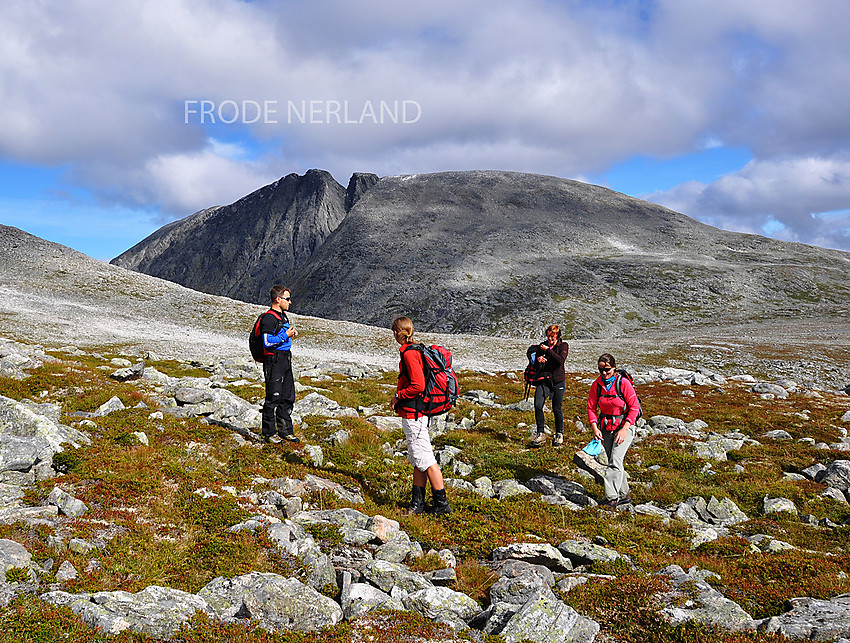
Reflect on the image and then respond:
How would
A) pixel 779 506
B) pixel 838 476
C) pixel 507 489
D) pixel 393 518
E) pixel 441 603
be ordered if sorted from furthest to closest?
pixel 838 476 < pixel 507 489 < pixel 779 506 < pixel 393 518 < pixel 441 603

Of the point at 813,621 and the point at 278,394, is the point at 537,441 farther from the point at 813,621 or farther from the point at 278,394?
the point at 813,621

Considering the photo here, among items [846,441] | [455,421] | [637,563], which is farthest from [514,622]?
[846,441]

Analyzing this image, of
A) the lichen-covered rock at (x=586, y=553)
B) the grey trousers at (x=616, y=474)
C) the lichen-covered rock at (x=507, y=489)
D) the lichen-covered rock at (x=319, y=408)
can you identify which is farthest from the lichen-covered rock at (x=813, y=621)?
the lichen-covered rock at (x=319, y=408)

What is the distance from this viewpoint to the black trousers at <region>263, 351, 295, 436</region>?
44.2 ft

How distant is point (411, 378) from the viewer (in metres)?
9.97

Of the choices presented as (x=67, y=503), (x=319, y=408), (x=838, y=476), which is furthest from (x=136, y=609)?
(x=838, y=476)

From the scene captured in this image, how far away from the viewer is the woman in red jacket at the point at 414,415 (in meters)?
9.99

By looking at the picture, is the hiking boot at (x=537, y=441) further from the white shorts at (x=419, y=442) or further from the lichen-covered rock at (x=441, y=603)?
the lichen-covered rock at (x=441, y=603)

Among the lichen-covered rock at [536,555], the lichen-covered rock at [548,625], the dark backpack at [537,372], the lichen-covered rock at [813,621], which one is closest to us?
the lichen-covered rock at [813,621]

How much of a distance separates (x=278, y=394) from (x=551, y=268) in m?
128

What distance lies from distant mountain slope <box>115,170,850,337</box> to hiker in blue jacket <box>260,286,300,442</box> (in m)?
90.9

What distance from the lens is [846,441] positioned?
18.7 m

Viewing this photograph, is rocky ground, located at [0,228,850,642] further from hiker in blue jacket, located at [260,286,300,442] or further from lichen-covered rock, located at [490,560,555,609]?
hiker in blue jacket, located at [260,286,300,442]

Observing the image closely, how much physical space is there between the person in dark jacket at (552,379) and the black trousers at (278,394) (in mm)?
8301
